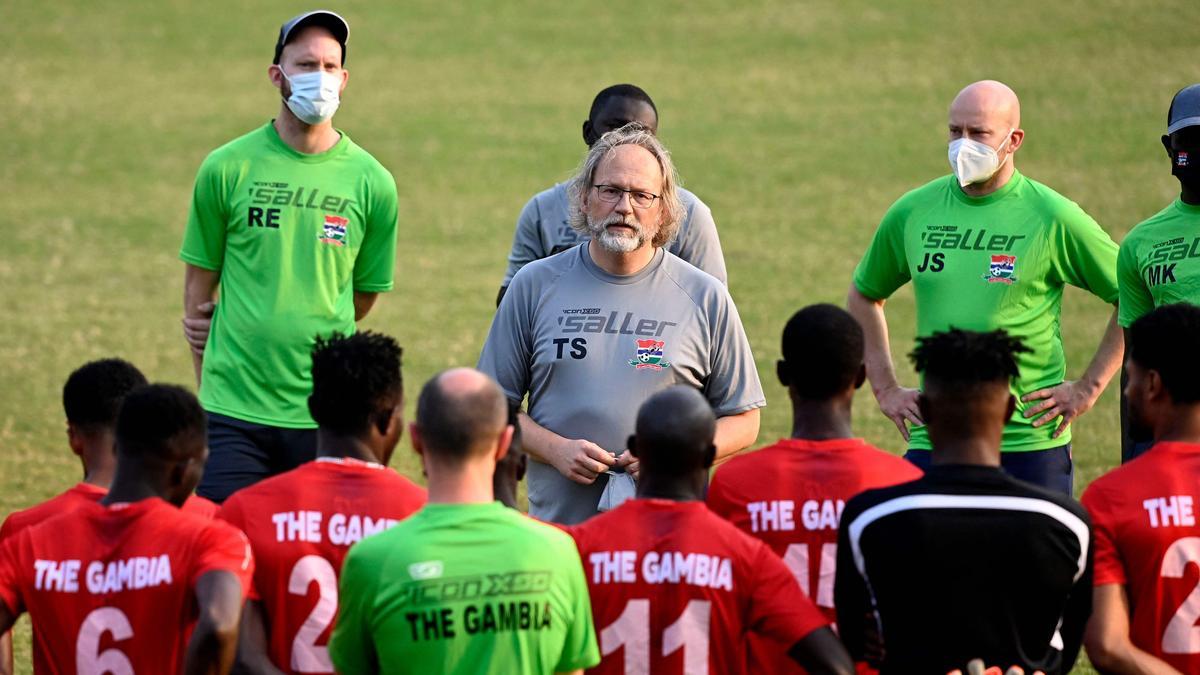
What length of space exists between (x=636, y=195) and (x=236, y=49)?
87.8ft

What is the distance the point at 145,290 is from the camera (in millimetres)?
19875

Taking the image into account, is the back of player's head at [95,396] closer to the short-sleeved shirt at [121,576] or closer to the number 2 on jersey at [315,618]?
the short-sleeved shirt at [121,576]

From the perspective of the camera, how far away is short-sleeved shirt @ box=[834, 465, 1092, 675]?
4941 millimetres

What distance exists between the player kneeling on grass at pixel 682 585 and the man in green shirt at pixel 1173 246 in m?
3.13

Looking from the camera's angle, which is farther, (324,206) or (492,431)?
(324,206)

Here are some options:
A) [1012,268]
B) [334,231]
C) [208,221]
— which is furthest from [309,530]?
[1012,268]

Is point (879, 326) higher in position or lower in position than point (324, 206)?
lower

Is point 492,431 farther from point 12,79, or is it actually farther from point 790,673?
point 12,79

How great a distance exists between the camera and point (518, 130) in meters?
28.5

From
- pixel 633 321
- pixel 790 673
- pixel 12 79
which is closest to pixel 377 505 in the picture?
pixel 790 673

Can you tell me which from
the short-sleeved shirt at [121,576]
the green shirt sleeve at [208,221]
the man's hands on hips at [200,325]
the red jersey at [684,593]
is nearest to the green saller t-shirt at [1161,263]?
the red jersey at [684,593]

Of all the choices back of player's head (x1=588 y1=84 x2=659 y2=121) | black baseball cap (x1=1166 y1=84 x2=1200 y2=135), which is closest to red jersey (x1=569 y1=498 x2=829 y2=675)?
black baseball cap (x1=1166 y1=84 x2=1200 y2=135)

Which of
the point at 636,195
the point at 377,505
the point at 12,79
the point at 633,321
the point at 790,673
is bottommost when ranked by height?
the point at 790,673

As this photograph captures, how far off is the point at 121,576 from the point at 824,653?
2084 millimetres
